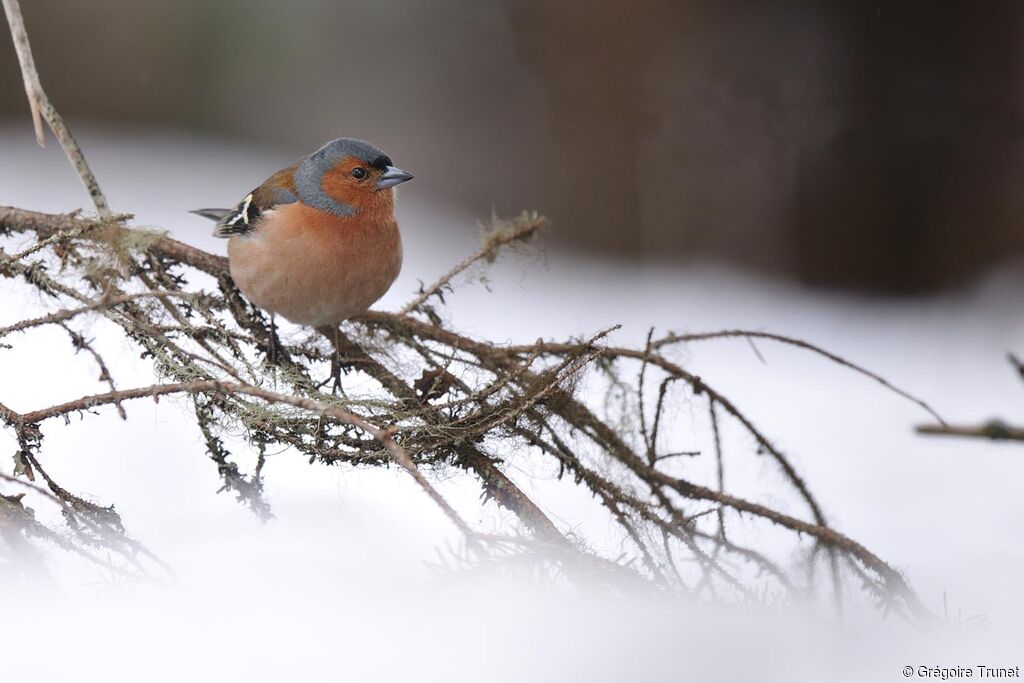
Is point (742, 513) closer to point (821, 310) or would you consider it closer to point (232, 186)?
point (821, 310)

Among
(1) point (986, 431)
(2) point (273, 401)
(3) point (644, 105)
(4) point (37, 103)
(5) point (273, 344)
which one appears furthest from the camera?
(3) point (644, 105)

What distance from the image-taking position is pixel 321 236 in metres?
1.62

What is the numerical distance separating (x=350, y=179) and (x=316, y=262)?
0.66 feet

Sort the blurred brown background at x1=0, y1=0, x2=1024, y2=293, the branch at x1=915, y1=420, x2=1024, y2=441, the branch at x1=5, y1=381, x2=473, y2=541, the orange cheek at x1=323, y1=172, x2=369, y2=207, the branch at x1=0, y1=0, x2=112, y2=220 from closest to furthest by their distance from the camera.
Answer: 1. the branch at x1=915, y1=420, x2=1024, y2=441
2. the branch at x1=5, y1=381, x2=473, y2=541
3. the branch at x1=0, y1=0, x2=112, y2=220
4. the orange cheek at x1=323, y1=172, x2=369, y2=207
5. the blurred brown background at x1=0, y1=0, x2=1024, y2=293

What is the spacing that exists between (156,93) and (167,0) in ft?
1.09

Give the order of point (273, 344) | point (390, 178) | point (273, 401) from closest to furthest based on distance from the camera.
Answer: point (273, 401), point (273, 344), point (390, 178)

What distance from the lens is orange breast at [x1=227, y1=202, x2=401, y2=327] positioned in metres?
1.52

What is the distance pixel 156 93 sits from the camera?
376 cm

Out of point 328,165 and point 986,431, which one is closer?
point 986,431

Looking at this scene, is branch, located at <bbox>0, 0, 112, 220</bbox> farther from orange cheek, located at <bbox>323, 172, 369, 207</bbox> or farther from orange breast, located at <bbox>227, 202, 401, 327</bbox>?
orange cheek, located at <bbox>323, 172, 369, 207</bbox>

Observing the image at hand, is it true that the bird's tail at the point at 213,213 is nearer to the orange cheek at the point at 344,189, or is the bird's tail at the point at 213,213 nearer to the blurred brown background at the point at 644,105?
the orange cheek at the point at 344,189

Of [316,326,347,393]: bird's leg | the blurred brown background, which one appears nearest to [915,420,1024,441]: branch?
[316,326,347,393]: bird's leg

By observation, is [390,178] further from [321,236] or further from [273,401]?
[273,401]

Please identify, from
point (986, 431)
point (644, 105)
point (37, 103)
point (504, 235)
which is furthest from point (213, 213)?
point (644, 105)
